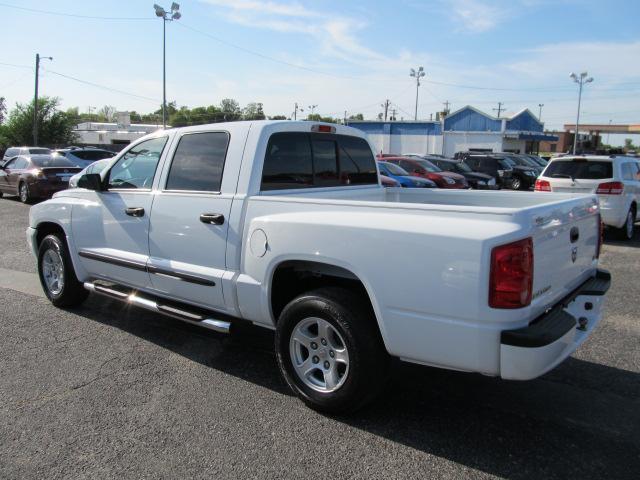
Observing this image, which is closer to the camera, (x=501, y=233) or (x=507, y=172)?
(x=501, y=233)

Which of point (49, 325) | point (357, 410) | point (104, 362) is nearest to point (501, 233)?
point (357, 410)

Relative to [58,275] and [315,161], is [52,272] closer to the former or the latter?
[58,275]

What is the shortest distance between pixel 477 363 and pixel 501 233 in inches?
27.6

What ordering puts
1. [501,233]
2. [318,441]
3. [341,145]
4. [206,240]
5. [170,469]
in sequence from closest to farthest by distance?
[501,233] → [170,469] → [318,441] → [206,240] → [341,145]

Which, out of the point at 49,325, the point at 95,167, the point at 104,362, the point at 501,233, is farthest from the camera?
the point at 95,167

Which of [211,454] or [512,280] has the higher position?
[512,280]

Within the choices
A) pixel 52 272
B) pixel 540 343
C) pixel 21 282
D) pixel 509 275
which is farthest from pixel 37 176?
pixel 540 343

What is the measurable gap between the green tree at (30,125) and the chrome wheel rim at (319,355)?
52.1 metres

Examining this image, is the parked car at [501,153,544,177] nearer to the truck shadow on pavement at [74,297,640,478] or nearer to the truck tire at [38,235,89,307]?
the truck shadow on pavement at [74,297,640,478]

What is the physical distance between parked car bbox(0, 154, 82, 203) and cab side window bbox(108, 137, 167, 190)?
12.2 metres

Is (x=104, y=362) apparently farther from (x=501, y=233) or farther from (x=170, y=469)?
(x=501, y=233)

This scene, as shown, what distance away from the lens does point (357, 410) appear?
→ 11.1 feet

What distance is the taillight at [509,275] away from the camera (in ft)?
8.86

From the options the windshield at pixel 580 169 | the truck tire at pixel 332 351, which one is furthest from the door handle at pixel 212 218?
the windshield at pixel 580 169
